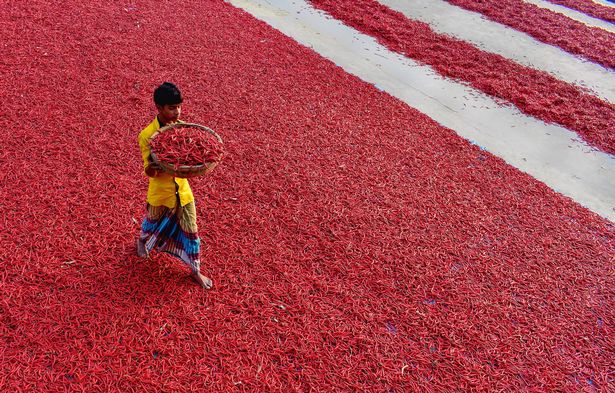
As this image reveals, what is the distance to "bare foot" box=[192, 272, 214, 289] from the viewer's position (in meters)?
3.33

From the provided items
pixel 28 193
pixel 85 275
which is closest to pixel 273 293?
pixel 85 275

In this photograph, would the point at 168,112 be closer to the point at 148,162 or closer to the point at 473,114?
the point at 148,162

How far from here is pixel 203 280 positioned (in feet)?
11.0

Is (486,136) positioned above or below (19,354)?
above

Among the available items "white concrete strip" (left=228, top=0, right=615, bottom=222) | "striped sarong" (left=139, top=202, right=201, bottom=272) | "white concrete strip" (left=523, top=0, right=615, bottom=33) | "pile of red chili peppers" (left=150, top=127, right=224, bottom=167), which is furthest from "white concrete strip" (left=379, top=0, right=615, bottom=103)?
"striped sarong" (left=139, top=202, right=201, bottom=272)

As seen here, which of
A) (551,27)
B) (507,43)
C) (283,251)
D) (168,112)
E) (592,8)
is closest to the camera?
(168,112)

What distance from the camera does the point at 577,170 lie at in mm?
5980

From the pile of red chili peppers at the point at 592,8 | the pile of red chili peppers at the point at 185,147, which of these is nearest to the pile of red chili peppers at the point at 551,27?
the pile of red chili peppers at the point at 592,8

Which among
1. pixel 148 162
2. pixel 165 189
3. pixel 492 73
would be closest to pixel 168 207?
pixel 165 189

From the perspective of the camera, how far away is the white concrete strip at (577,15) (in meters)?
12.1

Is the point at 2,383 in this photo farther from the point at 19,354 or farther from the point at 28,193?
the point at 28,193

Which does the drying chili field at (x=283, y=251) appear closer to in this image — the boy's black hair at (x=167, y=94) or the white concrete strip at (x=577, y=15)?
the boy's black hair at (x=167, y=94)

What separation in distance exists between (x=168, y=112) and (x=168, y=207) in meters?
0.70

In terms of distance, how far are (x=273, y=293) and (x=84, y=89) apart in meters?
4.38
